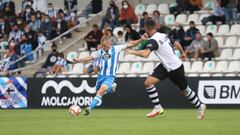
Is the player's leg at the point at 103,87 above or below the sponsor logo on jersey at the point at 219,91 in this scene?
above

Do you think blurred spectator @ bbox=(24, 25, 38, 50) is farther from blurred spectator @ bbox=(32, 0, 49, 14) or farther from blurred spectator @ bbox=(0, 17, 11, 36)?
blurred spectator @ bbox=(32, 0, 49, 14)

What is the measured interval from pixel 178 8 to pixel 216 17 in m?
1.95

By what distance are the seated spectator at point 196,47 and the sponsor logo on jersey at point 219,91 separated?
2577 millimetres

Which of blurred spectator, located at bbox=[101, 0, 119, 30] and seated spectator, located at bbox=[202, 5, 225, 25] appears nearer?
seated spectator, located at bbox=[202, 5, 225, 25]

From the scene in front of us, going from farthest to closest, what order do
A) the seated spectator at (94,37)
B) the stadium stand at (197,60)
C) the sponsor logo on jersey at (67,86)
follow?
the seated spectator at (94,37) → the stadium stand at (197,60) → the sponsor logo on jersey at (67,86)

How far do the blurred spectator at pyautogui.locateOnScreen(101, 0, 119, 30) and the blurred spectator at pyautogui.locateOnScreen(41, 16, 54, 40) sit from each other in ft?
9.40

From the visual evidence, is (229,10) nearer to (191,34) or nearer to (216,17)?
(216,17)

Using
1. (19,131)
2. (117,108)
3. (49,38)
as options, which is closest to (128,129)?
(19,131)

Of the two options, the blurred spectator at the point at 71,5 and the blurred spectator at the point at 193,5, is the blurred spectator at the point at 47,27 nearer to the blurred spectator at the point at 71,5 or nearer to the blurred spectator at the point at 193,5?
the blurred spectator at the point at 71,5

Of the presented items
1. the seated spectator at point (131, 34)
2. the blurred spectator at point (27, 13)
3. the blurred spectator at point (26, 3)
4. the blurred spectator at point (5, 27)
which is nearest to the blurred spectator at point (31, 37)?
the blurred spectator at point (27, 13)

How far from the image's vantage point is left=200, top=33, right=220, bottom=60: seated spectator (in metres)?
27.1

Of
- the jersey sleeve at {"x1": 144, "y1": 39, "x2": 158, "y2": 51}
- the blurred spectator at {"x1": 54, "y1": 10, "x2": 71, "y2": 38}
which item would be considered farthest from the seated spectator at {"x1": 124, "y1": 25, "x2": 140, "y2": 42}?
the jersey sleeve at {"x1": 144, "y1": 39, "x2": 158, "y2": 51}

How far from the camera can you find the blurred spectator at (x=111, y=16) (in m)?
30.5

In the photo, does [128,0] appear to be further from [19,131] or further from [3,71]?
[19,131]
